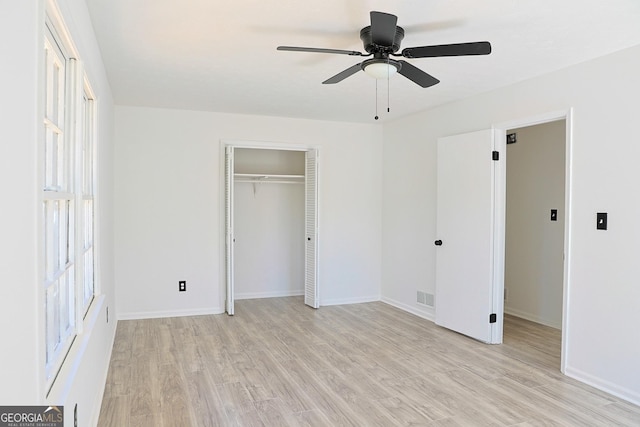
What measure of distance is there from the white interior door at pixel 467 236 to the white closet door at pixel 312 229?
5.15ft

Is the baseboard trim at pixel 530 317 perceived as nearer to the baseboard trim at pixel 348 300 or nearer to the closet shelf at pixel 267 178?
the baseboard trim at pixel 348 300

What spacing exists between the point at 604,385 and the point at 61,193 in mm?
3664

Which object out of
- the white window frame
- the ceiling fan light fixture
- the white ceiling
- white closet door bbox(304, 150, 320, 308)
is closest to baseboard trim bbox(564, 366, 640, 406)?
the white ceiling

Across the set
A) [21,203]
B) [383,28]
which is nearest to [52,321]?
[21,203]

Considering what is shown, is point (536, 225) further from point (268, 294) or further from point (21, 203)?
point (21, 203)

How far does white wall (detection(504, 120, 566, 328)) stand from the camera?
16.2 ft

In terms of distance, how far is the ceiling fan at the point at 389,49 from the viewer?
7.65 feet

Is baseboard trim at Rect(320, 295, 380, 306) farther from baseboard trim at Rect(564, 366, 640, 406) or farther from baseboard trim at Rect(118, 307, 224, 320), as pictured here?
baseboard trim at Rect(564, 366, 640, 406)

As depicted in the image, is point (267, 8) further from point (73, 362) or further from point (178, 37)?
point (73, 362)

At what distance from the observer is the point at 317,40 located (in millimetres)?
2965

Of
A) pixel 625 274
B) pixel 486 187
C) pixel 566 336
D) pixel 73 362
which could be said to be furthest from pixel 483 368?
pixel 73 362

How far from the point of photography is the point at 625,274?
312 centimetres

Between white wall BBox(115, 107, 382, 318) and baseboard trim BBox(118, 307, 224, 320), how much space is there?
0.04 feet

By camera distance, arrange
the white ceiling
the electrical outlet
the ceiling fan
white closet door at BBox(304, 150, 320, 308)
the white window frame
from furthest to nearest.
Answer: white closet door at BBox(304, 150, 320, 308) < the electrical outlet < the white ceiling < the ceiling fan < the white window frame
